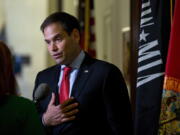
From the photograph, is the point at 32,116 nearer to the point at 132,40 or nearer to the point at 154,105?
the point at 154,105

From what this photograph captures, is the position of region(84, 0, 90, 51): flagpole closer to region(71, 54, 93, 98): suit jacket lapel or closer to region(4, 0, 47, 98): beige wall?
region(71, 54, 93, 98): suit jacket lapel

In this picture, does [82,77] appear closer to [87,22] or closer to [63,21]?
[63,21]

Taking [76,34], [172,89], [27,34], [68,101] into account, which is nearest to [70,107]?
[68,101]

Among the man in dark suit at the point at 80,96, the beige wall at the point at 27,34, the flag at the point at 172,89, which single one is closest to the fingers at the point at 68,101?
the man in dark suit at the point at 80,96

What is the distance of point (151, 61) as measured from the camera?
250cm

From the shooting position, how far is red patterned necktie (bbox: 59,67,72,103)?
271cm

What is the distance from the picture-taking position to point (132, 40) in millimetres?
3045

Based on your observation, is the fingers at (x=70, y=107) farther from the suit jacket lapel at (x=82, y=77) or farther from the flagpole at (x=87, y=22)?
the flagpole at (x=87, y=22)

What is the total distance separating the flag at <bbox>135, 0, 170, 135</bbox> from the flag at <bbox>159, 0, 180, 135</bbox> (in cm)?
14

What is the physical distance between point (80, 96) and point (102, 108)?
0.46 feet

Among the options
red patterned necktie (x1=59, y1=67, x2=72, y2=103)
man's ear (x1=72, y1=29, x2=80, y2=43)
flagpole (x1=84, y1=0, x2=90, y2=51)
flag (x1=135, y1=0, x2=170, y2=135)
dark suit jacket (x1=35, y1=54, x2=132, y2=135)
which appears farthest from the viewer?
flagpole (x1=84, y1=0, x2=90, y2=51)

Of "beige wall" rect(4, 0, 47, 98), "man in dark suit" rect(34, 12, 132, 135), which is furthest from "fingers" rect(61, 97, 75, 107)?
"beige wall" rect(4, 0, 47, 98)

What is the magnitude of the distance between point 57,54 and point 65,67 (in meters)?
0.11

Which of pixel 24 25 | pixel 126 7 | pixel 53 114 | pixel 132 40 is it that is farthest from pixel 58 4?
pixel 53 114
